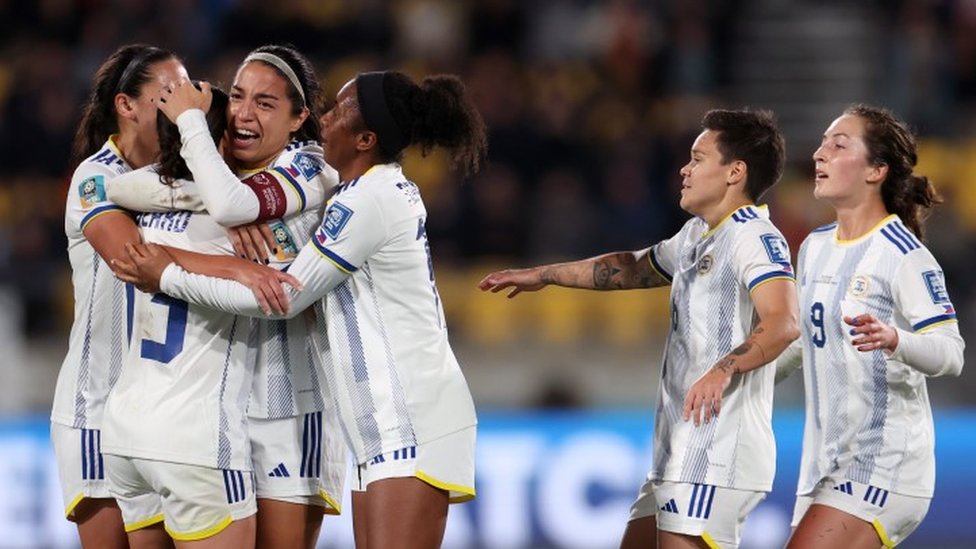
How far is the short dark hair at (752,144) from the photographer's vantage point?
5.38m

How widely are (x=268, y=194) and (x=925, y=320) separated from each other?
7.30 ft

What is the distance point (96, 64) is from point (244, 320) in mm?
8454

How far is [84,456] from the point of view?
557 centimetres

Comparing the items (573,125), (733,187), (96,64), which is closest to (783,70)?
(573,125)

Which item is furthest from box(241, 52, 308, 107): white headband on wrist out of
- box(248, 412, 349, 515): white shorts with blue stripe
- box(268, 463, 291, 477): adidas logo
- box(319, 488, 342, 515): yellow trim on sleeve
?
box(319, 488, 342, 515): yellow trim on sleeve

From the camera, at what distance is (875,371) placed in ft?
17.9

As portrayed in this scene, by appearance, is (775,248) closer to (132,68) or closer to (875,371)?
(875,371)

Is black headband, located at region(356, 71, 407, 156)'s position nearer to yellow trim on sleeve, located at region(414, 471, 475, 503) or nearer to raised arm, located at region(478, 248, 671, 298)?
raised arm, located at region(478, 248, 671, 298)

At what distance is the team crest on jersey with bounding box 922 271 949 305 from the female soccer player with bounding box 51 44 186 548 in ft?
8.62

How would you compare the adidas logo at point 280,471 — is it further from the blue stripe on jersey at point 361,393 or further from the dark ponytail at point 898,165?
the dark ponytail at point 898,165

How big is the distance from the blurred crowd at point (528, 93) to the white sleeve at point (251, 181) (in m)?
6.54

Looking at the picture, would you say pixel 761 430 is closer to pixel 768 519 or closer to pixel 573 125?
pixel 768 519

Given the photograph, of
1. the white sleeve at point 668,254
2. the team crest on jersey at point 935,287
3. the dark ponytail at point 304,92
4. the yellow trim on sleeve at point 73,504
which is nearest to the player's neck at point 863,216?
the team crest on jersey at point 935,287

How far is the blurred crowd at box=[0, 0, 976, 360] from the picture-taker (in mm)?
12078
